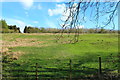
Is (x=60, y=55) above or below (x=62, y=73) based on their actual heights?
above

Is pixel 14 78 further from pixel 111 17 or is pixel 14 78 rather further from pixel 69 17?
pixel 111 17

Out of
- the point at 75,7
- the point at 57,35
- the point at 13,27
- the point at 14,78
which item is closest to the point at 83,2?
the point at 75,7

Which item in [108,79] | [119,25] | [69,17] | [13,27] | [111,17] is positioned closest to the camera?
[69,17]

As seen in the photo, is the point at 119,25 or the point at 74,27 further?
the point at 119,25

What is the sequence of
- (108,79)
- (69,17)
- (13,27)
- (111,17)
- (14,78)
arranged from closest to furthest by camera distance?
(69,17)
(111,17)
(108,79)
(14,78)
(13,27)

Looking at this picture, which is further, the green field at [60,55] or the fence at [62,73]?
the green field at [60,55]

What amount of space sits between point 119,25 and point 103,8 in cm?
78

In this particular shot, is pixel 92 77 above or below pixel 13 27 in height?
below

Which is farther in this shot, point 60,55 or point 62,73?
point 60,55

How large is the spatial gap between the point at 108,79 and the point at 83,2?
2516 mm

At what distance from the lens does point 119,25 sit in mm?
3775

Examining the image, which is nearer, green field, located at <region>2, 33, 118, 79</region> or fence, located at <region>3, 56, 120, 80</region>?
fence, located at <region>3, 56, 120, 80</region>

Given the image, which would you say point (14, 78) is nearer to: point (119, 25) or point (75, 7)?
point (75, 7)

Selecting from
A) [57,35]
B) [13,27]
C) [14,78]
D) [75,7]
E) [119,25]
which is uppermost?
[13,27]
